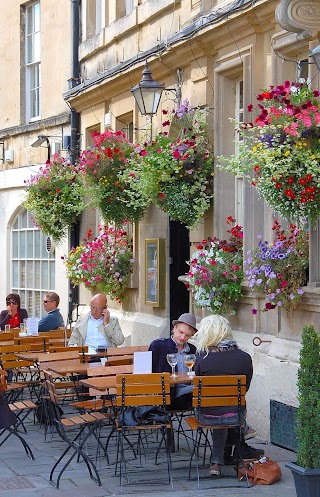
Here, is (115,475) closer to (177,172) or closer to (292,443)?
(292,443)

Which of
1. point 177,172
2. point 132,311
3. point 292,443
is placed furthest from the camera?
point 132,311

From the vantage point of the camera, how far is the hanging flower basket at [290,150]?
391 inches

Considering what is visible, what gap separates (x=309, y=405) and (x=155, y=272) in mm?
7572

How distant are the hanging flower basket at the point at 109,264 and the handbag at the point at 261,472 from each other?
6.97 m

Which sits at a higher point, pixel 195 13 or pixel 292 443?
pixel 195 13

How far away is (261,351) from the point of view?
1207 cm

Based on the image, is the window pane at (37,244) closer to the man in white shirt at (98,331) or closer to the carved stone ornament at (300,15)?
the man in white shirt at (98,331)

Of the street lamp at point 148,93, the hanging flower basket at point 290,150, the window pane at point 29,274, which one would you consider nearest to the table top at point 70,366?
the hanging flower basket at point 290,150

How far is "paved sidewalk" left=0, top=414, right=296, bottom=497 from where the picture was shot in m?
9.49

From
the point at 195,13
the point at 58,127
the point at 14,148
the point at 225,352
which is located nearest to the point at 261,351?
the point at 225,352

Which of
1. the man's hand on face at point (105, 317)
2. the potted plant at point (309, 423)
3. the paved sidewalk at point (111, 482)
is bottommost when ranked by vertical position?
the paved sidewalk at point (111, 482)

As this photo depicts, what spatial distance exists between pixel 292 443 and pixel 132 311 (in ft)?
19.7

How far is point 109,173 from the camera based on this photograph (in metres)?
15.1

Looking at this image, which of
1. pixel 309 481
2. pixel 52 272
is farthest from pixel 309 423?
pixel 52 272
